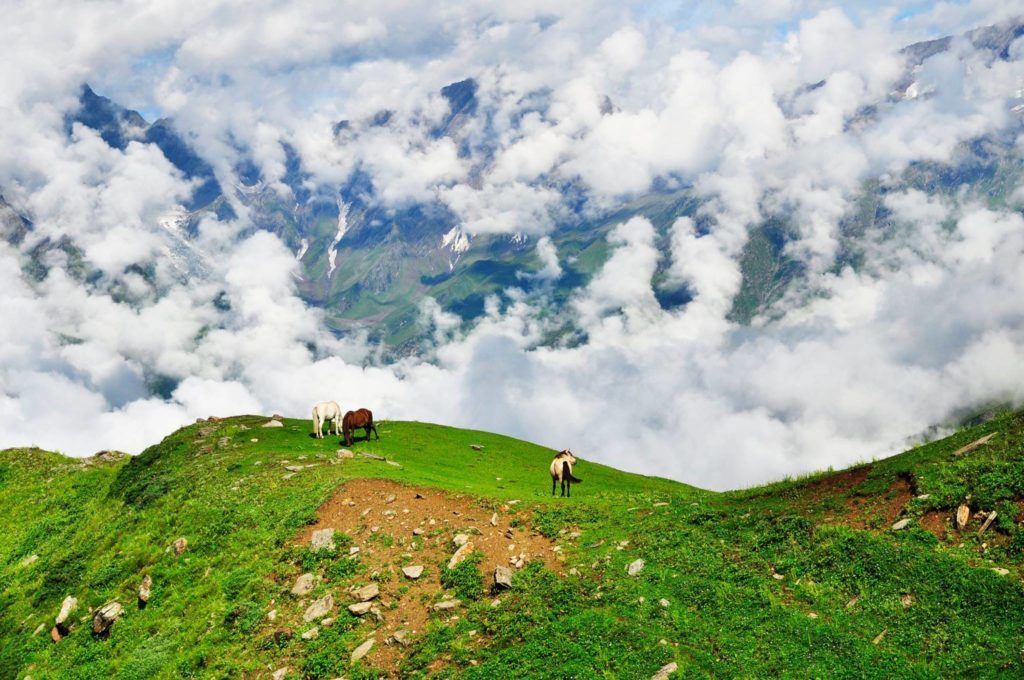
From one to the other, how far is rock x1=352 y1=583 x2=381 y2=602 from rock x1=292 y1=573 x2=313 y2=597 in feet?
6.75

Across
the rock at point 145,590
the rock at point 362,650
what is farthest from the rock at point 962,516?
the rock at point 145,590

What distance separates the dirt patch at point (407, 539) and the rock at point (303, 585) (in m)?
1.10

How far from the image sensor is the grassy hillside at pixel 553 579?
1545cm

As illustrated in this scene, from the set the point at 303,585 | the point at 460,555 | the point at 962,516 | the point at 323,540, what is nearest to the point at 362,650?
the point at 303,585

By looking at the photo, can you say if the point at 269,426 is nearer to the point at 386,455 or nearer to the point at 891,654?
the point at 386,455

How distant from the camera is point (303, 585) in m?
22.2

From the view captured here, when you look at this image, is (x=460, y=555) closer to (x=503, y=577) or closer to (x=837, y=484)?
(x=503, y=577)

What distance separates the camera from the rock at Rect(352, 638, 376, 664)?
60.1 feet

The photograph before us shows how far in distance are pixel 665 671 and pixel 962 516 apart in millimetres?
10700

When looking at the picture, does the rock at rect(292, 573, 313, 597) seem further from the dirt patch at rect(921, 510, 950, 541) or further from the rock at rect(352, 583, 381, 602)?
the dirt patch at rect(921, 510, 950, 541)

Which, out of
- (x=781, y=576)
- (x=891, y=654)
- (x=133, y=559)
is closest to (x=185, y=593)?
(x=133, y=559)

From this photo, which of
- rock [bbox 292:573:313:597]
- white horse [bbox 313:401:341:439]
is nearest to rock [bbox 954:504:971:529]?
rock [bbox 292:573:313:597]

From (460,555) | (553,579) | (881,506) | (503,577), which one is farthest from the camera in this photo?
(460,555)

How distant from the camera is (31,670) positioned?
2195 cm
